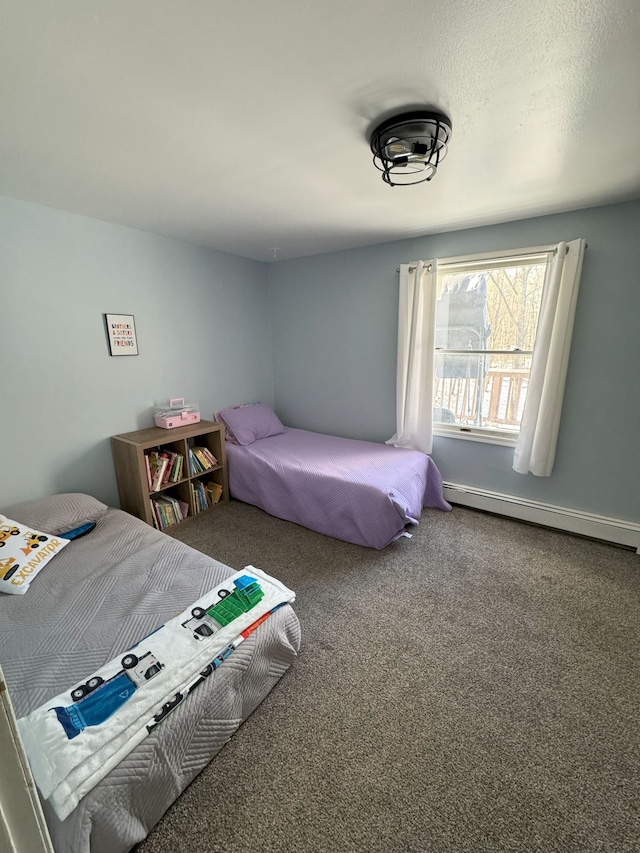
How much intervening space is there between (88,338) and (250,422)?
4.85ft

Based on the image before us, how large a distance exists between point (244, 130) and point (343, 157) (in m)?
0.47

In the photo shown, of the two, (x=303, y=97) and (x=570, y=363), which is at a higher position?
(x=303, y=97)

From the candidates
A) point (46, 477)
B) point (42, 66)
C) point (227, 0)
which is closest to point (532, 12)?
point (227, 0)

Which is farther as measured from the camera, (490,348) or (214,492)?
(214,492)

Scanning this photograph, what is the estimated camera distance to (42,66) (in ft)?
3.52

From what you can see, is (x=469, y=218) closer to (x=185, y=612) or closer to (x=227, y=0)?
(x=227, y=0)

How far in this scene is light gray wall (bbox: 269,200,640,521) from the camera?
2266 mm

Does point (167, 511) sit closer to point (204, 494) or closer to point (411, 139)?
point (204, 494)

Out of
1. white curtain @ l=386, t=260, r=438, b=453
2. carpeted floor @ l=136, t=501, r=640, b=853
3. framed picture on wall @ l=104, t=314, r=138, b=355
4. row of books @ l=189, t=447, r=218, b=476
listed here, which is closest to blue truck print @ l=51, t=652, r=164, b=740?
carpeted floor @ l=136, t=501, r=640, b=853

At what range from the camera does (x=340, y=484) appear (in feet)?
8.13

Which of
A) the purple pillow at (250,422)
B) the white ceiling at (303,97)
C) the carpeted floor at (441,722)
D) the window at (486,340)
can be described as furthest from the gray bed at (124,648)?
the window at (486,340)

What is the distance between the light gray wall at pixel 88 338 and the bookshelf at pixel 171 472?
0.18 metres

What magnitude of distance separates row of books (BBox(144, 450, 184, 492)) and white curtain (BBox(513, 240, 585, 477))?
8.73ft

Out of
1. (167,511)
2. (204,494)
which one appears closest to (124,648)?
(167,511)
